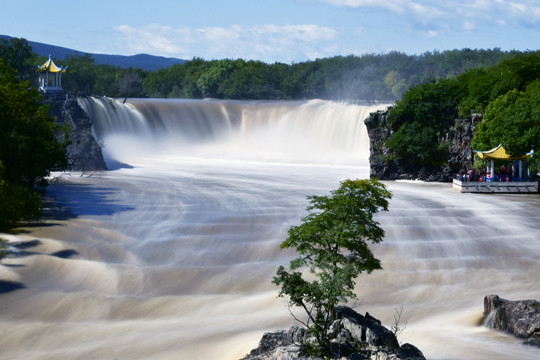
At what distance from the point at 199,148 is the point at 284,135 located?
455 inches

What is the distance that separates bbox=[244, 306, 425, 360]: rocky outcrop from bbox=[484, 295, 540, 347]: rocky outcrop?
16.3ft

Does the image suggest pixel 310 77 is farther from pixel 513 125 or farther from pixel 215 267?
pixel 215 267

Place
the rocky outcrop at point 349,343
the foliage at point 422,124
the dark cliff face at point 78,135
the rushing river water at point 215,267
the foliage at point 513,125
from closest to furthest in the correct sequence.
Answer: the rocky outcrop at point 349,343 → the rushing river water at point 215,267 → the foliage at point 513,125 → the foliage at point 422,124 → the dark cliff face at point 78,135

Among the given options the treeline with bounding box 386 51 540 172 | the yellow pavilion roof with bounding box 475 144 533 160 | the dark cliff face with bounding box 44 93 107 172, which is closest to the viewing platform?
the yellow pavilion roof with bounding box 475 144 533 160

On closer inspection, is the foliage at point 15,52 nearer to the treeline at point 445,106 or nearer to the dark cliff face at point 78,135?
the dark cliff face at point 78,135

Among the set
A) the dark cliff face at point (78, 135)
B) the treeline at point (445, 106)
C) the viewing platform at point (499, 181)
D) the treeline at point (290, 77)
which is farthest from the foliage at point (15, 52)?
the viewing platform at point (499, 181)

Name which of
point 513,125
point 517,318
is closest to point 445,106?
point 513,125

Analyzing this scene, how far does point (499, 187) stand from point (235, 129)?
1899 inches

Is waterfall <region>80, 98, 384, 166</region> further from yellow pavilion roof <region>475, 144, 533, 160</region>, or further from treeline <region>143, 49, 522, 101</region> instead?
treeline <region>143, 49, 522, 101</region>

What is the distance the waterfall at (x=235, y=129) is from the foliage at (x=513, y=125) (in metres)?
21.8

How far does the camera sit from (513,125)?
57125 millimetres

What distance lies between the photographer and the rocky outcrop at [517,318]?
23.3m

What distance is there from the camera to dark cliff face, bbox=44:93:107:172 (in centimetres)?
7006

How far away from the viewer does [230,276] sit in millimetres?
32125
